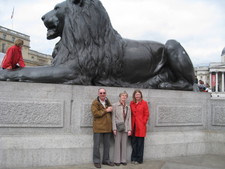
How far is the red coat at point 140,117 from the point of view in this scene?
193 inches

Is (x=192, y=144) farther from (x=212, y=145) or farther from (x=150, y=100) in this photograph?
(x=150, y=100)

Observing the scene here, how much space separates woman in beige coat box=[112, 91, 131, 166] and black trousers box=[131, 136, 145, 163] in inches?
9.3

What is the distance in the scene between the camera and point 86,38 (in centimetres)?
500

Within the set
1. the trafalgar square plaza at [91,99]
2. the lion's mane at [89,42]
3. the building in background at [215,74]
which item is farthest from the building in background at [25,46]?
the building in background at [215,74]

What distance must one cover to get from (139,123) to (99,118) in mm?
803

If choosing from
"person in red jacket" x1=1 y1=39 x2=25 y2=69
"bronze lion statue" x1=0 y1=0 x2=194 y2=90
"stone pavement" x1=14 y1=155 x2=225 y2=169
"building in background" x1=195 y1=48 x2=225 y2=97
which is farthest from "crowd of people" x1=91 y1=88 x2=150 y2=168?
"building in background" x1=195 y1=48 x2=225 y2=97

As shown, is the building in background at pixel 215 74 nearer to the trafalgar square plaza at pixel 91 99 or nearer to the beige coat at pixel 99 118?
the trafalgar square plaza at pixel 91 99

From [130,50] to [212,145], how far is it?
9.25 feet

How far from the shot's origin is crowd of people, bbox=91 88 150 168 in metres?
4.55

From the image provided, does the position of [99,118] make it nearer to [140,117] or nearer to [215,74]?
[140,117]

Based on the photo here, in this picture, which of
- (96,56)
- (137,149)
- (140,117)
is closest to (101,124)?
(140,117)

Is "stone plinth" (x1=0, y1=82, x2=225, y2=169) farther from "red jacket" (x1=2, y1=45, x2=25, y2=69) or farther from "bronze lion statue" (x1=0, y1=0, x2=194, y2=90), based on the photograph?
"red jacket" (x1=2, y1=45, x2=25, y2=69)

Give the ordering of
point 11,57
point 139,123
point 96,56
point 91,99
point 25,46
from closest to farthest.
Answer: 1. point 11,57
2. point 91,99
3. point 139,123
4. point 96,56
5. point 25,46

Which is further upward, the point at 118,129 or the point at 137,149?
the point at 118,129
